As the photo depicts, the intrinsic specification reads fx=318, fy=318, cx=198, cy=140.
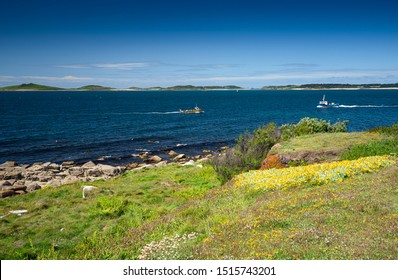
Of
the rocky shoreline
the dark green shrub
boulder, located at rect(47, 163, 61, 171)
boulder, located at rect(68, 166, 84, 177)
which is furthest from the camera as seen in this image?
boulder, located at rect(47, 163, 61, 171)

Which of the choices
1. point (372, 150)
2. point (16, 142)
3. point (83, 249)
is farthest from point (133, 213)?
point (16, 142)

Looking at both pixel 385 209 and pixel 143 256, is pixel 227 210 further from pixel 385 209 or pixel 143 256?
pixel 385 209

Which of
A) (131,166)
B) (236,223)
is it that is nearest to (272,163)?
(236,223)

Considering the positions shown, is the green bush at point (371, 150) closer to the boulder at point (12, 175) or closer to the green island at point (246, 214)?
the green island at point (246, 214)

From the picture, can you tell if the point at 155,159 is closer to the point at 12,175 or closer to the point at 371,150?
the point at 12,175

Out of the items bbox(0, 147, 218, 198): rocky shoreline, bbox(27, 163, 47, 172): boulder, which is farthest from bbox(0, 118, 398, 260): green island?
bbox(27, 163, 47, 172): boulder

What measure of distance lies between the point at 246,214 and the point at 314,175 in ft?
16.9

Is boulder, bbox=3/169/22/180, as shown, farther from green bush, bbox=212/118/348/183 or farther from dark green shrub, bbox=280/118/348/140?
dark green shrub, bbox=280/118/348/140

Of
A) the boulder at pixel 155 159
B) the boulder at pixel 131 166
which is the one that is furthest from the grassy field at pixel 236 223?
the boulder at pixel 155 159

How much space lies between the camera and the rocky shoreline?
2771cm

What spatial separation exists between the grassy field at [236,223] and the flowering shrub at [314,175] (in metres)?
0.05

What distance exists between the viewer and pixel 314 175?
14.9 metres

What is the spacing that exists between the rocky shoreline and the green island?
5666mm
